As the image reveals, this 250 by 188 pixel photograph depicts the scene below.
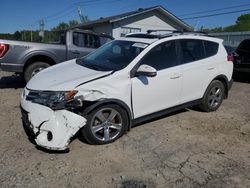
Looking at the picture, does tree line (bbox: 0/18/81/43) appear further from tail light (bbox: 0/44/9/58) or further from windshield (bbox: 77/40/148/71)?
windshield (bbox: 77/40/148/71)

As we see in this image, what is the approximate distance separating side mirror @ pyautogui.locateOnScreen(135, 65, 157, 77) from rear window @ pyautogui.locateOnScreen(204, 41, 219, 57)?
197cm

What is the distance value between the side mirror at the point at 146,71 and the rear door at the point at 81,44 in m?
4.35

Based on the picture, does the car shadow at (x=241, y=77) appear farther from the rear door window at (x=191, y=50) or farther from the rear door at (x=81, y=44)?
the rear door at (x=81, y=44)

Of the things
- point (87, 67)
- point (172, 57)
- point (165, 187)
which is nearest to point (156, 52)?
point (172, 57)

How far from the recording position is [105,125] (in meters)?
4.36

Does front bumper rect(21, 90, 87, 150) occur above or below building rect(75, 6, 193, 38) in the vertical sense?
below

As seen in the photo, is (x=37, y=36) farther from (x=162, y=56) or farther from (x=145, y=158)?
(x=145, y=158)

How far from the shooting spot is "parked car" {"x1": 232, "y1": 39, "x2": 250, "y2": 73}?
9.73m

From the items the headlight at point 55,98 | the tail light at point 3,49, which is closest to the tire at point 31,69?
the tail light at point 3,49

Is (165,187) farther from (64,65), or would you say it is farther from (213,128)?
(64,65)

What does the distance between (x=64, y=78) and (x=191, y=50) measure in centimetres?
266

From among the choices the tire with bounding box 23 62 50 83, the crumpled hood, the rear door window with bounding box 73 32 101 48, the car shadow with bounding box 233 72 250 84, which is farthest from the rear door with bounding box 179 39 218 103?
the car shadow with bounding box 233 72 250 84

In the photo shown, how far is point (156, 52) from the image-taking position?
4980 millimetres

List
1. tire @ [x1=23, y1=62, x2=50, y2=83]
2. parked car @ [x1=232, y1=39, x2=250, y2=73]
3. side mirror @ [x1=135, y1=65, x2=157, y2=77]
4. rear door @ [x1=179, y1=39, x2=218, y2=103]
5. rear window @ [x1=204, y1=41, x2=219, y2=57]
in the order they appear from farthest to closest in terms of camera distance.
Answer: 1. parked car @ [x1=232, y1=39, x2=250, y2=73]
2. tire @ [x1=23, y1=62, x2=50, y2=83]
3. rear window @ [x1=204, y1=41, x2=219, y2=57]
4. rear door @ [x1=179, y1=39, x2=218, y2=103]
5. side mirror @ [x1=135, y1=65, x2=157, y2=77]
